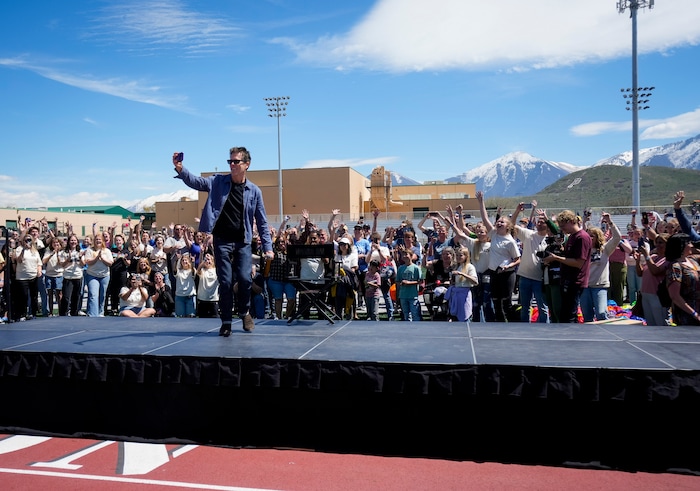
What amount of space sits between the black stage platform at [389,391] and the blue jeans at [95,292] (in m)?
4.82

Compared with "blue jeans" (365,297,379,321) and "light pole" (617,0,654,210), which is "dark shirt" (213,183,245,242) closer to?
"blue jeans" (365,297,379,321)

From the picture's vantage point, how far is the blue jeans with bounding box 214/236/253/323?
5.64 meters

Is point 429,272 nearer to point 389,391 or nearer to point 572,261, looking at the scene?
point 572,261

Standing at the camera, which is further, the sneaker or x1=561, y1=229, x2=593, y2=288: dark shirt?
x1=561, y1=229, x2=593, y2=288: dark shirt

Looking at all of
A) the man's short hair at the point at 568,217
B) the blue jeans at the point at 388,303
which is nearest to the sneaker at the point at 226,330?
the man's short hair at the point at 568,217

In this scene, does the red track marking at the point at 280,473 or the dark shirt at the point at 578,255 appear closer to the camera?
the red track marking at the point at 280,473

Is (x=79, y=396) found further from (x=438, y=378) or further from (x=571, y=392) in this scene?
(x=571, y=392)

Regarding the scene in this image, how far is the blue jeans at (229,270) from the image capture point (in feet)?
18.5

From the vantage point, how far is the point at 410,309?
9.50 m

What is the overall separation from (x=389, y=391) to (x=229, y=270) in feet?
7.35

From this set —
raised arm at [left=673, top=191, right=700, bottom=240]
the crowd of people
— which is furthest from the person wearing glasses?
raised arm at [left=673, top=191, right=700, bottom=240]

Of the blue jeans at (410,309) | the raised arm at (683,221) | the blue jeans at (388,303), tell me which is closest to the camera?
the raised arm at (683,221)

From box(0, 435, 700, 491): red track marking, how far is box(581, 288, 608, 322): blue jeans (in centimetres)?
378

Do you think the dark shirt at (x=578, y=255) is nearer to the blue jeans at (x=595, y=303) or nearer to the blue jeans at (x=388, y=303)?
the blue jeans at (x=595, y=303)
